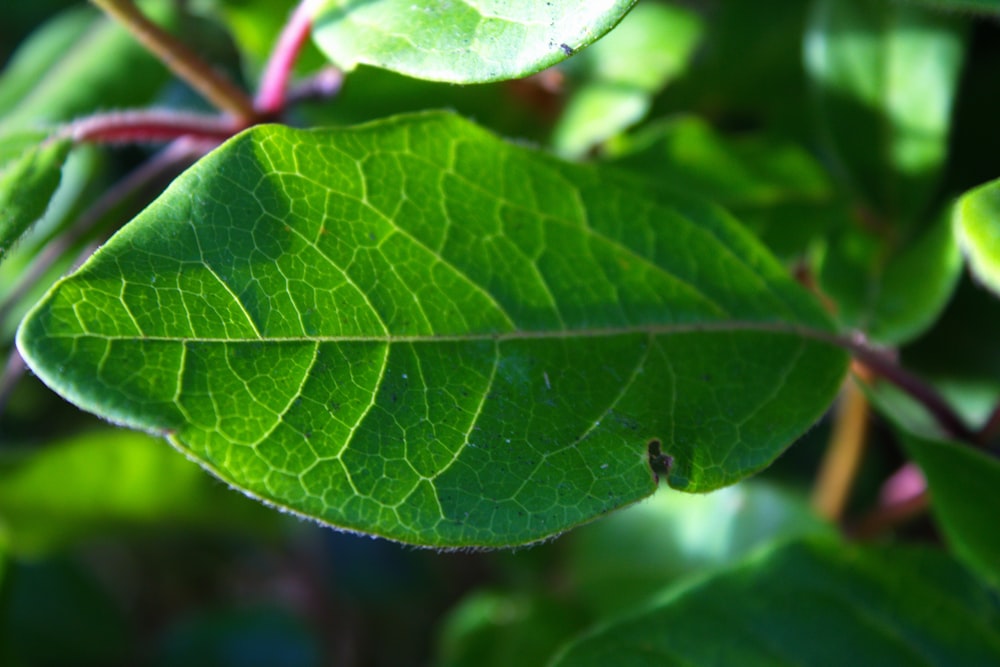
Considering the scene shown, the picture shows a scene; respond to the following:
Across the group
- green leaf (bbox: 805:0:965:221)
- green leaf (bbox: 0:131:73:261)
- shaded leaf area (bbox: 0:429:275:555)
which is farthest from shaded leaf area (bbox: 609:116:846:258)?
shaded leaf area (bbox: 0:429:275:555)

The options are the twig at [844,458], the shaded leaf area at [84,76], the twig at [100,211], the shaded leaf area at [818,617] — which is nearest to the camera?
A: the shaded leaf area at [818,617]

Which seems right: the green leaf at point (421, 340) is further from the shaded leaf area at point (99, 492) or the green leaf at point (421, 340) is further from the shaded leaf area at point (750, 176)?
the shaded leaf area at point (99, 492)

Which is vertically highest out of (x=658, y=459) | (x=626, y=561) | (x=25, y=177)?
(x=25, y=177)

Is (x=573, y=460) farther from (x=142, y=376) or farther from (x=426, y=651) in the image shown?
(x=426, y=651)

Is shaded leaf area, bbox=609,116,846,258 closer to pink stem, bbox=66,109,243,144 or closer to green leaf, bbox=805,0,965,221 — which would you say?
green leaf, bbox=805,0,965,221

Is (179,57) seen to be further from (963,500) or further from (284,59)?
(963,500)

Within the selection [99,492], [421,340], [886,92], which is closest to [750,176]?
[886,92]

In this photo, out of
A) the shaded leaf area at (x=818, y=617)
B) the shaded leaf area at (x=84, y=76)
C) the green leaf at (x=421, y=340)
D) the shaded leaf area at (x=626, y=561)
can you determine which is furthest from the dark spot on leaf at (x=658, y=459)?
the shaded leaf area at (x=84, y=76)
